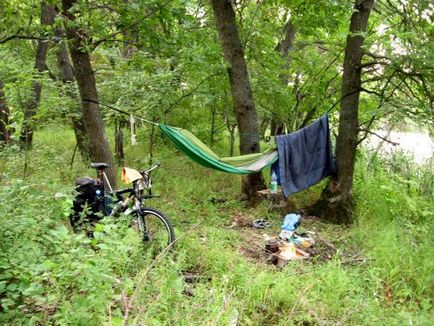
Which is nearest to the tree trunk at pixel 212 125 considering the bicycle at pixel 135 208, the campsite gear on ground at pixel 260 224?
the campsite gear on ground at pixel 260 224

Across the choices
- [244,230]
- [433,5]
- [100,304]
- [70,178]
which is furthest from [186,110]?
[100,304]

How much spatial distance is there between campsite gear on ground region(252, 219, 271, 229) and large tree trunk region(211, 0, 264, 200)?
0.54 meters

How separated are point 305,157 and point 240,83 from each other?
0.99m

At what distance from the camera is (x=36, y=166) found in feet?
14.2

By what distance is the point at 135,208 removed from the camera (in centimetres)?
284

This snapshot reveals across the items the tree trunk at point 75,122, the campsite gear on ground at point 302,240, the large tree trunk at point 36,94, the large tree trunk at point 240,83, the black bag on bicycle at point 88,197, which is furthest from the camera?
the tree trunk at point 75,122

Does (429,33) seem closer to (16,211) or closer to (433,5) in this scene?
(433,5)

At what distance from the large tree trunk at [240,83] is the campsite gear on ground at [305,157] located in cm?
50

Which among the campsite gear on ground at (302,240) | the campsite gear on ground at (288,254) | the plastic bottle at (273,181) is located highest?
the plastic bottle at (273,181)

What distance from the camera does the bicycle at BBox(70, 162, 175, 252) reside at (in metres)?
2.77

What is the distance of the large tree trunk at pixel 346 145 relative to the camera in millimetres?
3619

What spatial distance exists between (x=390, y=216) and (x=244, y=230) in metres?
1.39

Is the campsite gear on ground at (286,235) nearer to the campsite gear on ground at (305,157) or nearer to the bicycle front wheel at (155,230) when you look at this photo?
the campsite gear on ground at (305,157)

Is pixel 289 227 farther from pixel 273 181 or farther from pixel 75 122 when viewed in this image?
pixel 75 122
